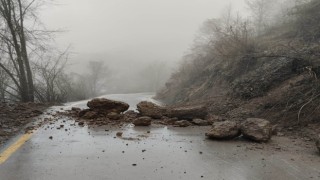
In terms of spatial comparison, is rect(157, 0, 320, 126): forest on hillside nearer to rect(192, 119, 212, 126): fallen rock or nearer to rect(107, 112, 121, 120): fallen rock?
rect(192, 119, 212, 126): fallen rock

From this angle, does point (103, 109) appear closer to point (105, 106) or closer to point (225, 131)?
point (105, 106)

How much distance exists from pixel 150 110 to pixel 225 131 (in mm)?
3317

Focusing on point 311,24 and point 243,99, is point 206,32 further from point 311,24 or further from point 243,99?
point 243,99

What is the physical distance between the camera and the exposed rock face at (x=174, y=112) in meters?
9.37

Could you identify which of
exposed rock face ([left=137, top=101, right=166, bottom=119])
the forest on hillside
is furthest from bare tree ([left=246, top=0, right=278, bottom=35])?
exposed rock face ([left=137, top=101, right=166, bottom=119])

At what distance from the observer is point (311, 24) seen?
13234mm

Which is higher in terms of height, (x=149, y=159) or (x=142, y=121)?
(x=142, y=121)

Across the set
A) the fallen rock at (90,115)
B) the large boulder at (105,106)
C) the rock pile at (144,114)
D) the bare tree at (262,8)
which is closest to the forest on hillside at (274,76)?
the rock pile at (144,114)

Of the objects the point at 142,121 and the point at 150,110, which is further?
the point at 150,110

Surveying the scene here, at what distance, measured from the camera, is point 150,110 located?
32.4 ft

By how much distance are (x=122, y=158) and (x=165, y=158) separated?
0.61 meters

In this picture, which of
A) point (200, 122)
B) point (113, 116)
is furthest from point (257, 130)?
point (113, 116)

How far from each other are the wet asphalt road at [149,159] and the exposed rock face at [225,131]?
0.17 m

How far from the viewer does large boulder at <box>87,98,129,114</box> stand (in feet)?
32.6
